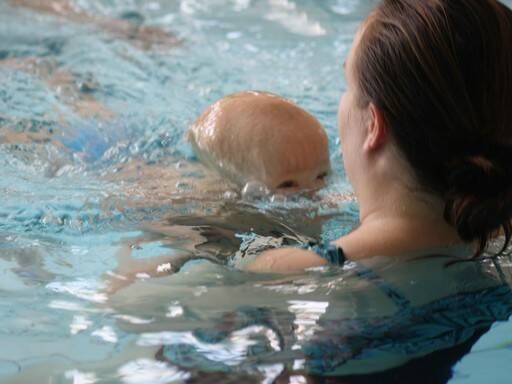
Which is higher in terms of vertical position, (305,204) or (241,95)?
(241,95)

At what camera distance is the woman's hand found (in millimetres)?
1364

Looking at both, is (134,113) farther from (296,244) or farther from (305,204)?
(296,244)

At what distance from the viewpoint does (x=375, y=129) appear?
1.32 metres

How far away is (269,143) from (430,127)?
61 centimetres

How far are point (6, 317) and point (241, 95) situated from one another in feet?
2.94

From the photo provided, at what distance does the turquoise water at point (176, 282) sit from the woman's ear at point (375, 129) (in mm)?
208

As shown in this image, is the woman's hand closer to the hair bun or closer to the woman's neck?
the woman's neck

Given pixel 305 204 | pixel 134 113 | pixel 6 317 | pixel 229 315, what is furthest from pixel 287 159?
pixel 134 113

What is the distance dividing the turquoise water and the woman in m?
0.07

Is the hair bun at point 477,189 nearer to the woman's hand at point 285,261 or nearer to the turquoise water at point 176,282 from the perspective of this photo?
the turquoise water at point 176,282


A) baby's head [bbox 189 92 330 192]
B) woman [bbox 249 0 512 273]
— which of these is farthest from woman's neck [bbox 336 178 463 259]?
baby's head [bbox 189 92 330 192]

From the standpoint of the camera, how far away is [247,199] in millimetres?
1821

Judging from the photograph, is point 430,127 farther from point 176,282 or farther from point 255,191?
point 255,191

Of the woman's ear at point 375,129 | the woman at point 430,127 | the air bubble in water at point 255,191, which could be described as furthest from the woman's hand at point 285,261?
the air bubble in water at point 255,191
